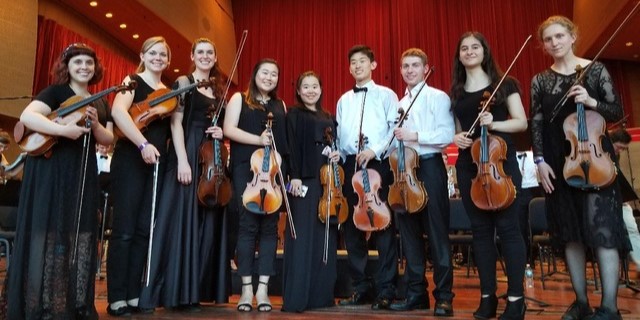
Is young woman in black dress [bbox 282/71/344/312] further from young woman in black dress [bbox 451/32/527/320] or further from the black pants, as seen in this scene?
young woman in black dress [bbox 451/32/527/320]

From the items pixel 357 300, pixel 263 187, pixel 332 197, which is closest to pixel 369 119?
pixel 332 197

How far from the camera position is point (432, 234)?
2.47m

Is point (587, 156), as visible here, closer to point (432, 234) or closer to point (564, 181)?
point (564, 181)

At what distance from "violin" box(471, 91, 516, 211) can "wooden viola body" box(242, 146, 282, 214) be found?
0.96 meters

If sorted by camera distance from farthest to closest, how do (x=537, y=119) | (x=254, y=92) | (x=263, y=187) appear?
(x=254, y=92)
(x=263, y=187)
(x=537, y=119)

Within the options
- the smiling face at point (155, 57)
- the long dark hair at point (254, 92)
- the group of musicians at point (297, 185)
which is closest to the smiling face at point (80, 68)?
the group of musicians at point (297, 185)

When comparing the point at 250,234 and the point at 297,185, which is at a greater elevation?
the point at 297,185

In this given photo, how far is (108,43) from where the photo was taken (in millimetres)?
9602

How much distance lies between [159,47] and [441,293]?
6.25 feet

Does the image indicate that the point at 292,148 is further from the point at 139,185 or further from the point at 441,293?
the point at 441,293

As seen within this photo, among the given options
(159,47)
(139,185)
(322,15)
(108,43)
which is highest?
(322,15)

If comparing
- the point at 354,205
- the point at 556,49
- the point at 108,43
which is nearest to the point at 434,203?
the point at 354,205

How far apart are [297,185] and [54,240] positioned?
3.91 ft

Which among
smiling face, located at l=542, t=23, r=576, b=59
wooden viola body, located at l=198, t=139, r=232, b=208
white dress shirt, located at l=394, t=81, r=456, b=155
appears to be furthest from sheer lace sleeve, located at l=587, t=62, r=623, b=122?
wooden viola body, located at l=198, t=139, r=232, b=208
